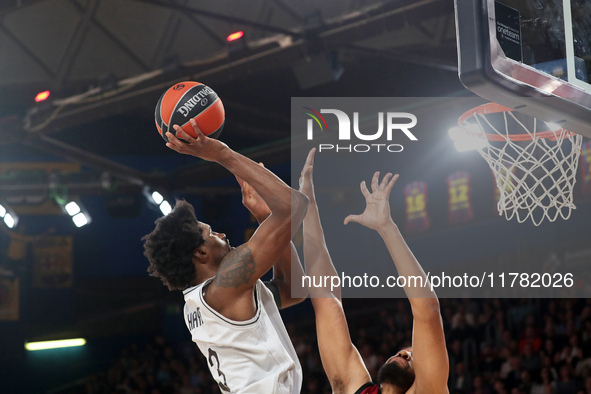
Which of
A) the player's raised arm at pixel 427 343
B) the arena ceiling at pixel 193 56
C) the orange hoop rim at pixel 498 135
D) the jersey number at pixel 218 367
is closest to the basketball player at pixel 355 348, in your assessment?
the player's raised arm at pixel 427 343

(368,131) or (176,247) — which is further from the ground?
(368,131)

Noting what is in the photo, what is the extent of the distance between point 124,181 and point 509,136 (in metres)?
7.78

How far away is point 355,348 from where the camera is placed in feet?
11.4

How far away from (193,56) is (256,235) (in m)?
6.71

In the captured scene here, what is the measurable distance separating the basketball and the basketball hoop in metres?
2.03

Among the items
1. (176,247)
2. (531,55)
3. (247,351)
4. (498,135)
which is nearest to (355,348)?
(247,351)

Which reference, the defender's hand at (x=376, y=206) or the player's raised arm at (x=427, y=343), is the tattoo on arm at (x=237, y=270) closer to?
the player's raised arm at (x=427, y=343)

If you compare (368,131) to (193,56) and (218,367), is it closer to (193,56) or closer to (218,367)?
(218,367)

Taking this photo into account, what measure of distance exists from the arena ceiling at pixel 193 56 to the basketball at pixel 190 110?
3.72 meters

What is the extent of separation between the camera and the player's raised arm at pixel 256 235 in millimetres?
2945

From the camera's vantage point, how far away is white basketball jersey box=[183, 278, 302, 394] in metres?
3.01

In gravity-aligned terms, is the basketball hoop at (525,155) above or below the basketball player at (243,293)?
above

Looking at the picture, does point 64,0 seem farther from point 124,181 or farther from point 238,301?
point 238,301

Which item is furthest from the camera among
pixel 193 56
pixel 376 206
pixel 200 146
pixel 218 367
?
pixel 193 56
